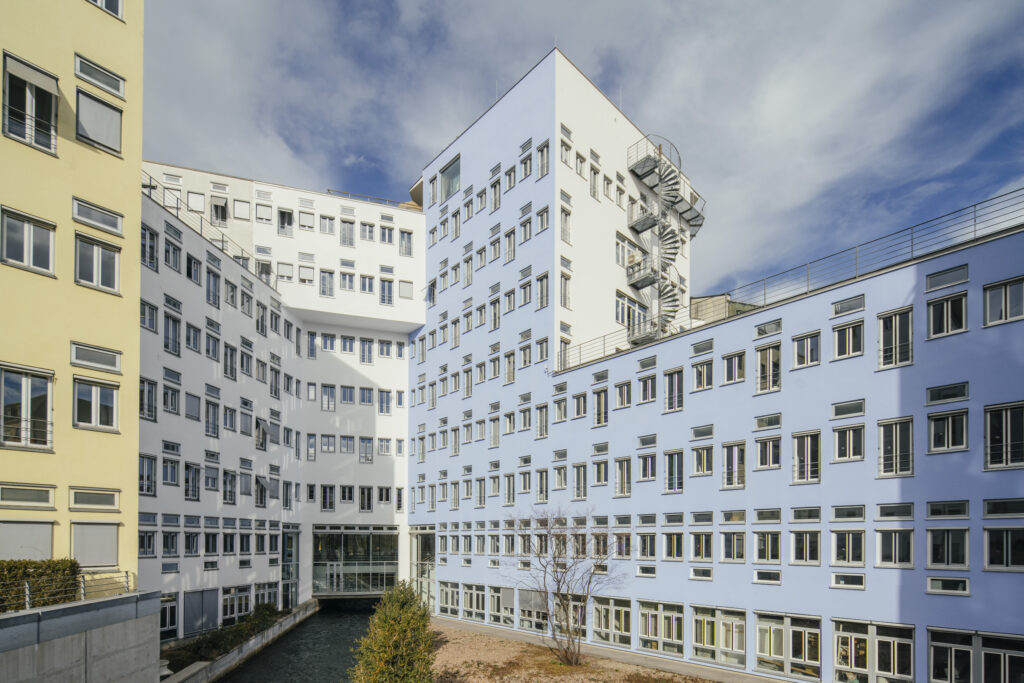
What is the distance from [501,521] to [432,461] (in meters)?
11.6

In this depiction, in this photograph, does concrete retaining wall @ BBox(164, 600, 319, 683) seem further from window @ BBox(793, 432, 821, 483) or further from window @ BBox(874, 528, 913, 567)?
window @ BBox(874, 528, 913, 567)

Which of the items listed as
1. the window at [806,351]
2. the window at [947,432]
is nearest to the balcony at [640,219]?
the window at [806,351]

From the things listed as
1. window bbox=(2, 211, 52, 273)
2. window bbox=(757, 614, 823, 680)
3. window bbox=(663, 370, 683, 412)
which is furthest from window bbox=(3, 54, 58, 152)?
window bbox=(757, 614, 823, 680)

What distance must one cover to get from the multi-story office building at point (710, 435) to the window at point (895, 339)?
0.25 feet

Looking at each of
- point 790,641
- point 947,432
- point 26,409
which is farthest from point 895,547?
point 26,409

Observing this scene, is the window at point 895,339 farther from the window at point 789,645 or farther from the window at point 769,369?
the window at point 789,645

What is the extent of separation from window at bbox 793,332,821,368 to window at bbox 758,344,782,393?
2.62 ft

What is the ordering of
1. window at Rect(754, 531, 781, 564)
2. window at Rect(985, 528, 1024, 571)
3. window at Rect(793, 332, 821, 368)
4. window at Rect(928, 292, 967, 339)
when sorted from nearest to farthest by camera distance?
window at Rect(985, 528, 1024, 571) < window at Rect(928, 292, 967, 339) < window at Rect(793, 332, 821, 368) < window at Rect(754, 531, 781, 564)

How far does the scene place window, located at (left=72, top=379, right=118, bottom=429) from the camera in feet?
69.8

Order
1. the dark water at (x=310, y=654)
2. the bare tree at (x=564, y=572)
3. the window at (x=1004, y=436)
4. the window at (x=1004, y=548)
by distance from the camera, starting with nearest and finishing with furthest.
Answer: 1. the window at (x=1004, y=548)
2. the window at (x=1004, y=436)
3. the dark water at (x=310, y=654)
4. the bare tree at (x=564, y=572)

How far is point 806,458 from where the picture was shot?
26.6 m

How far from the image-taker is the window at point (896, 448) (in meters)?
23.4

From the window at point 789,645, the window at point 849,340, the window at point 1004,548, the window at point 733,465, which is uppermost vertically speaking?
the window at point 849,340

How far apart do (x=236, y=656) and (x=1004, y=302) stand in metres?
35.4
